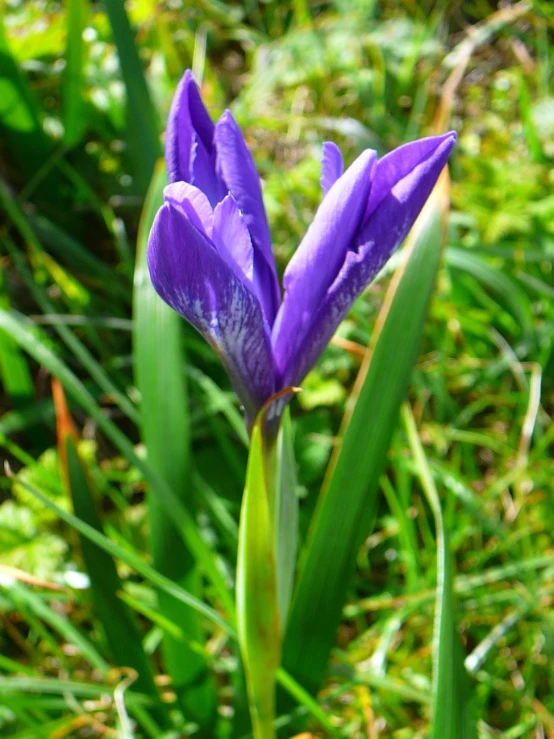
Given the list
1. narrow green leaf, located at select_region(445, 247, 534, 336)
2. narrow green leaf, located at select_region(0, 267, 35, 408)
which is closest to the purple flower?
narrow green leaf, located at select_region(445, 247, 534, 336)

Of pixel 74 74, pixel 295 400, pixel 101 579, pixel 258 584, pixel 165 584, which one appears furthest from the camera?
pixel 74 74

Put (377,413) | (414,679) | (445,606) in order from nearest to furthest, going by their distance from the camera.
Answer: (445,606) → (377,413) → (414,679)

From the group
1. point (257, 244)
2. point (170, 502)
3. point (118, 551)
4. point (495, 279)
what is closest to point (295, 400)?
point (495, 279)

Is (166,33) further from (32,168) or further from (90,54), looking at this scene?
(32,168)

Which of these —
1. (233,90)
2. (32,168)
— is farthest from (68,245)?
→ (233,90)

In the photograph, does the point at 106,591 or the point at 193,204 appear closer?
the point at 193,204

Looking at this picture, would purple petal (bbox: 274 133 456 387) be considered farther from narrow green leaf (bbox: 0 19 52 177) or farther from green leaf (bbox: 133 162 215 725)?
narrow green leaf (bbox: 0 19 52 177)

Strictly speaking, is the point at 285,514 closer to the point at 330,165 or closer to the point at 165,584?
the point at 165,584
